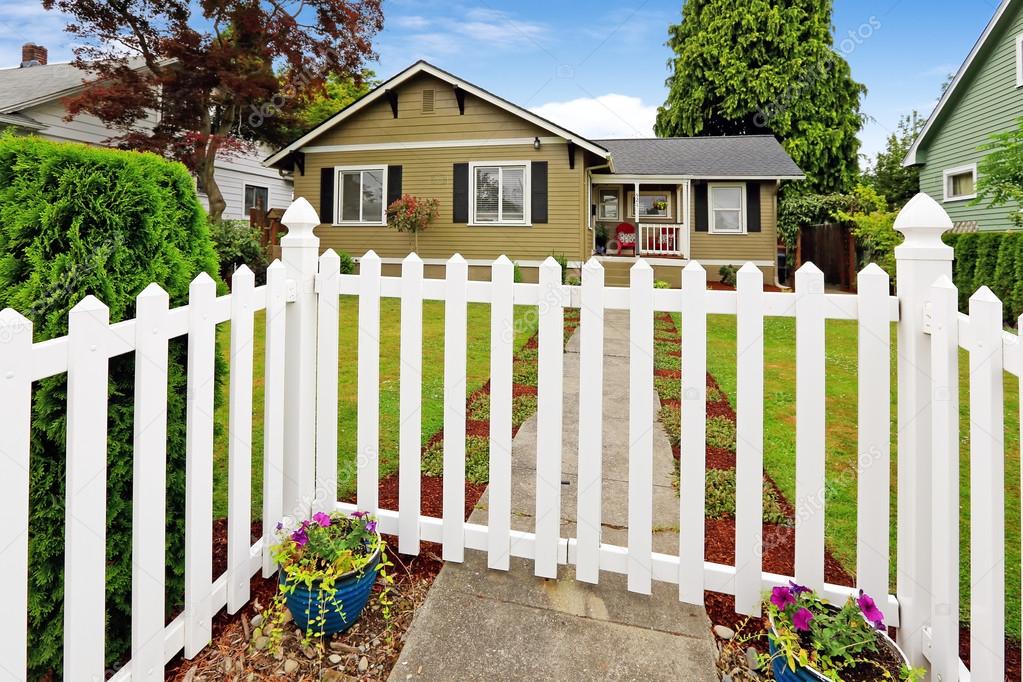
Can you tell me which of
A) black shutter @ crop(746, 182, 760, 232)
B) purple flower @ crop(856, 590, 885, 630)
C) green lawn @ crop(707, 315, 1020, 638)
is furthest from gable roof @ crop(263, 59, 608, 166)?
purple flower @ crop(856, 590, 885, 630)

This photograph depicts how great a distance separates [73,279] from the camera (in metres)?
1.63

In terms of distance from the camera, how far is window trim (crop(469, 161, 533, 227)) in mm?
12469

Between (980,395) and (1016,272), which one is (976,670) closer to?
(980,395)

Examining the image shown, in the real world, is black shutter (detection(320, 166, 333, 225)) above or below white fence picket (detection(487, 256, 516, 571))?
above

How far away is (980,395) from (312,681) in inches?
78.6

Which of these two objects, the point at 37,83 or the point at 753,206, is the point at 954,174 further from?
the point at 37,83

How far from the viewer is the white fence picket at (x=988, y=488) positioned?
52.9 inches

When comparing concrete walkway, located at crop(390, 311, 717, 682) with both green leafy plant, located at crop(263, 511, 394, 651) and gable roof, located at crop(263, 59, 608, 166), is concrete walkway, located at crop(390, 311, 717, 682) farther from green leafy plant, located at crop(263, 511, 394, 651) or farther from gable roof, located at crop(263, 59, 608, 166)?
gable roof, located at crop(263, 59, 608, 166)

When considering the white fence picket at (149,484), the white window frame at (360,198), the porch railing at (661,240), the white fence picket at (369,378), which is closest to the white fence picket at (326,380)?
the white fence picket at (369,378)

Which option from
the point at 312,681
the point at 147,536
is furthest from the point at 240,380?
the point at 312,681

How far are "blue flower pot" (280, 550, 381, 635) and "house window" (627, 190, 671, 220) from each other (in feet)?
50.2

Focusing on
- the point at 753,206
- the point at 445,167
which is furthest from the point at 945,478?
the point at 753,206

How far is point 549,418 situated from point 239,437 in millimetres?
1087

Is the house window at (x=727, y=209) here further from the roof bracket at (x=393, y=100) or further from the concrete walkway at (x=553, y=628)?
the concrete walkway at (x=553, y=628)
